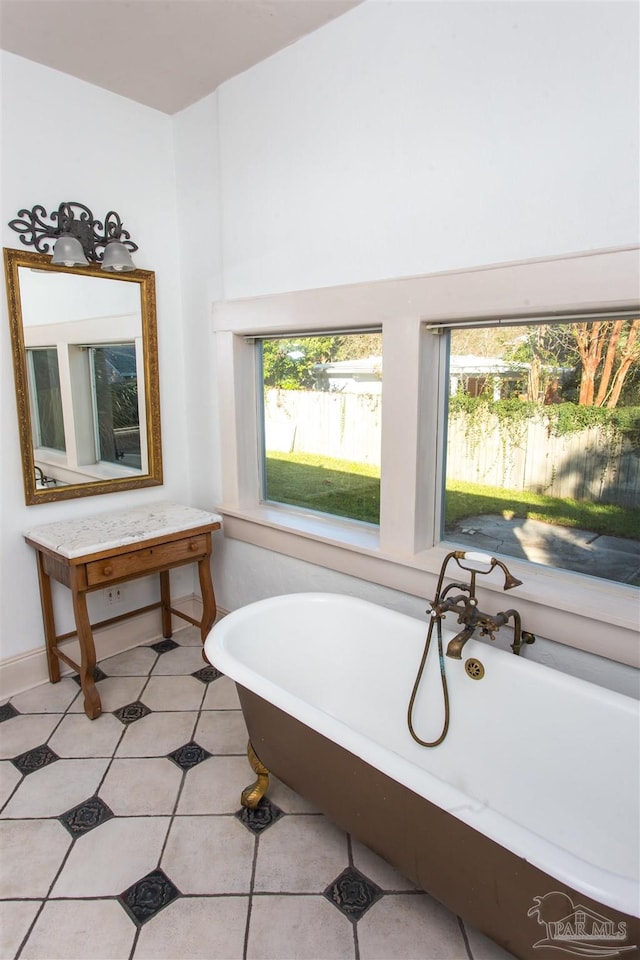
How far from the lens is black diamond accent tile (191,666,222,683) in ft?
8.61

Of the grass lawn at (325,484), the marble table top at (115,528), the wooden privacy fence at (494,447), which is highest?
the wooden privacy fence at (494,447)

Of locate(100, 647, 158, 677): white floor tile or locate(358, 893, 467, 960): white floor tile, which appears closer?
locate(358, 893, 467, 960): white floor tile

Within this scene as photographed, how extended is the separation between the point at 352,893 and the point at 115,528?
1679 mm

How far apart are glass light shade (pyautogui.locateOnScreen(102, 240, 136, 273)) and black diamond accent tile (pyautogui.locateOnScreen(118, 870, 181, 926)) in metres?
2.28

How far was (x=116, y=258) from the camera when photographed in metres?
2.41

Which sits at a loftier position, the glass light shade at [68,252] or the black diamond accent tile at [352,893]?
the glass light shade at [68,252]

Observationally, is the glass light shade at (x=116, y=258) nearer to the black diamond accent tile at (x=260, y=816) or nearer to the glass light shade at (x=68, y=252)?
the glass light shade at (x=68, y=252)

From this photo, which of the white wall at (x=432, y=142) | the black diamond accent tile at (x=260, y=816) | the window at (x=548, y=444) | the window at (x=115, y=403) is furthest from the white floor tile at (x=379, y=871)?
the window at (x=115, y=403)

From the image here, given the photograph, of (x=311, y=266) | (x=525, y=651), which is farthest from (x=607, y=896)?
(x=311, y=266)

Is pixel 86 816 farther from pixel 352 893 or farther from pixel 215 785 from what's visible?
pixel 352 893

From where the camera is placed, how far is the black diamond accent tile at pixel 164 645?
291cm

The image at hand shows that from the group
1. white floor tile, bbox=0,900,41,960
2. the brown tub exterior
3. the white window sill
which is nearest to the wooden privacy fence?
the white window sill

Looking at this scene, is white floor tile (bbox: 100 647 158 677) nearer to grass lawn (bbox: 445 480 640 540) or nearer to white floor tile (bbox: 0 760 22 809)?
white floor tile (bbox: 0 760 22 809)

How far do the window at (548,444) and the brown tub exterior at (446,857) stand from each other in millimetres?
999
